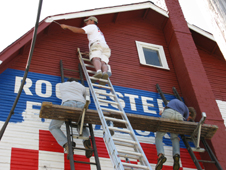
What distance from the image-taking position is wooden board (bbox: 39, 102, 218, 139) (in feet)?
22.7

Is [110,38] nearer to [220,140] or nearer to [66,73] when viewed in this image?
[66,73]

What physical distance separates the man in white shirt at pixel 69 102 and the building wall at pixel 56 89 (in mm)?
619

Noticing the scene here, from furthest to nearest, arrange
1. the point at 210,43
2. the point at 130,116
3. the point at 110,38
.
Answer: the point at 210,43 → the point at 110,38 → the point at 130,116

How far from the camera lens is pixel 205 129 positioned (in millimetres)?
8164

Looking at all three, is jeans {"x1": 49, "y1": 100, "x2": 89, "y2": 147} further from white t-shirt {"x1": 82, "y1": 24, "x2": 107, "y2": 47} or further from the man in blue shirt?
white t-shirt {"x1": 82, "y1": 24, "x2": 107, "y2": 47}

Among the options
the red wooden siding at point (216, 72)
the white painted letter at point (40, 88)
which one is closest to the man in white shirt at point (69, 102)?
the white painted letter at point (40, 88)

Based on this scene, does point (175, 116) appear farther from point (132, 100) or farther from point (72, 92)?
point (72, 92)

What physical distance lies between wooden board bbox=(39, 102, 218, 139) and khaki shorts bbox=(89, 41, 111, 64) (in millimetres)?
2487

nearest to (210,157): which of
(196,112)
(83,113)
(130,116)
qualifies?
(196,112)

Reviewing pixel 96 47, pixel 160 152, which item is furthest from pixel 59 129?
pixel 96 47

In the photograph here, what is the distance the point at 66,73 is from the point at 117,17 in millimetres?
3367

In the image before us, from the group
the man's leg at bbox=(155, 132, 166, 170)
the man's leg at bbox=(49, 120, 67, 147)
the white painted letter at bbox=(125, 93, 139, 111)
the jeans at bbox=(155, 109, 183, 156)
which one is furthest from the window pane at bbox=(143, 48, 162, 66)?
the man's leg at bbox=(49, 120, 67, 147)

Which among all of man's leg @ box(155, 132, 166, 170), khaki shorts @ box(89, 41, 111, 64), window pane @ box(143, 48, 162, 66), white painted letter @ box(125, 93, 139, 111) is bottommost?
man's leg @ box(155, 132, 166, 170)

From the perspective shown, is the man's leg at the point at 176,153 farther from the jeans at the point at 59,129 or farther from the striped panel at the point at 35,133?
the jeans at the point at 59,129
